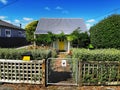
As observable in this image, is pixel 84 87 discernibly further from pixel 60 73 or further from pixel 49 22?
pixel 49 22

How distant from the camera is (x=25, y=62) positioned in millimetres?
6508

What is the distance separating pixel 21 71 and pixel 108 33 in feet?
19.0

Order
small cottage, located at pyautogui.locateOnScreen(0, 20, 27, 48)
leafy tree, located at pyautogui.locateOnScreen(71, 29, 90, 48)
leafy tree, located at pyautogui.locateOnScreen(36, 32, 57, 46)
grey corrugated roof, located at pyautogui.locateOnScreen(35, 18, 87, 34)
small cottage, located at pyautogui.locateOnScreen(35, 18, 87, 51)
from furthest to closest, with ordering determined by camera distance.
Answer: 1. small cottage, located at pyautogui.locateOnScreen(0, 20, 27, 48)
2. grey corrugated roof, located at pyautogui.locateOnScreen(35, 18, 87, 34)
3. small cottage, located at pyautogui.locateOnScreen(35, 18, 87, 51)
4. leafy tree, located at pyautogui.locateOnScreen(36, 32, 57, 46)
5. leafy tree, located at pyautogui.locateOnScreen(71, 29, 90, 48)

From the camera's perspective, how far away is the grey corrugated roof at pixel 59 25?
21594 millimetres

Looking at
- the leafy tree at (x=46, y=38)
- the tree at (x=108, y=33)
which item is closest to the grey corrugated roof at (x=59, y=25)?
the leafy tree at (x=46, y=38)

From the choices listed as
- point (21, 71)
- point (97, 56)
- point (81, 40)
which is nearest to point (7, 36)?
point (81, 40)

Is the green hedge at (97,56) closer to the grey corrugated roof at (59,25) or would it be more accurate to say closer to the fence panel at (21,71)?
the fence panel at (21,71)

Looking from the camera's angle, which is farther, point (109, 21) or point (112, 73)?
point (109, 21)

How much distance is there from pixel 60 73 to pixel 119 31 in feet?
13.9

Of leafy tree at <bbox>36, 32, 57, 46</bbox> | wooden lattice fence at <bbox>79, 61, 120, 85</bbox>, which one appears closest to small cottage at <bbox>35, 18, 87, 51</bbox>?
leafy tree at <bbox>36, 32, 57, 46</bbox>

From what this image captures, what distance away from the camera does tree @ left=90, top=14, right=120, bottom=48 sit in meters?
9.55

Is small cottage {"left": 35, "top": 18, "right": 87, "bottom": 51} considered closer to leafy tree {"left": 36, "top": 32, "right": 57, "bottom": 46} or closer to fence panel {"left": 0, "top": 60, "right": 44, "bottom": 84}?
→ leafy tree {"left": 36, "top": 32, "right": 57, "bottom": 46}

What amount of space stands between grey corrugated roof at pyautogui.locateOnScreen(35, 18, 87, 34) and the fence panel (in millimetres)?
14679

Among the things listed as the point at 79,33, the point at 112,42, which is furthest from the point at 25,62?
the point at 79,33
